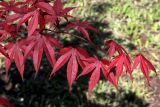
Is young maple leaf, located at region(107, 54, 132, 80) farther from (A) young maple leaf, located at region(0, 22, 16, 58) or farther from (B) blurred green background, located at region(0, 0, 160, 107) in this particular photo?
(B) blurred green background, located at region(0, 0, 160, 107)

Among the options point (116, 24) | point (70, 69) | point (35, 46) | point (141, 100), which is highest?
point (35, 46)

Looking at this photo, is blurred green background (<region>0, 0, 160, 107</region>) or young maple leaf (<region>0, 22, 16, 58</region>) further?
blurred green background (<region>0, 0, 160, 107</region>)

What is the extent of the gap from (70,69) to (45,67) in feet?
8.24

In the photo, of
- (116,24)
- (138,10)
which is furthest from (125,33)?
A: (138,10)

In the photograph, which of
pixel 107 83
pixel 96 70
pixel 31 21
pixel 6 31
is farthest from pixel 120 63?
pixel 107 83

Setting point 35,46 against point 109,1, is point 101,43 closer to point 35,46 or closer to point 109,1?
point 109,1

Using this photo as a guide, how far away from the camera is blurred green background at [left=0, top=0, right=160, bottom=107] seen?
3980 millimetres

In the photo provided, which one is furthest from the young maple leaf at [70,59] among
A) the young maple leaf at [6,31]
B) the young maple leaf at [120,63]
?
the young maple leaf at [6,31]

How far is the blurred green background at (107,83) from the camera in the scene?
3.98 metres

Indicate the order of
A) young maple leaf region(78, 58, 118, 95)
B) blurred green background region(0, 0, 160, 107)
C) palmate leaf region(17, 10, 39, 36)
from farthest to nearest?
1. blurred green background region(0, 0, 160, 107)
2. young maple leaf region(78, 58, 118, 95)
3. palmate leaf region(17, 10, 39, 36)

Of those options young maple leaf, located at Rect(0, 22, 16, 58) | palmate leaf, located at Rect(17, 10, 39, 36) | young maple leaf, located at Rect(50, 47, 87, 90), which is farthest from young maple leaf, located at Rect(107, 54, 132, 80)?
young maple leaf, located at Rect(0, 22, 16, 58)

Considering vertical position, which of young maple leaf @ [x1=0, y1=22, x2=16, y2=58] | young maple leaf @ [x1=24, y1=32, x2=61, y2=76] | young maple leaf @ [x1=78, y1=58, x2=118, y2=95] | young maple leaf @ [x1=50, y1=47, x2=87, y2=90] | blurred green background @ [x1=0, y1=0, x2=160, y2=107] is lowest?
blurred green background @ [x1=0, y1=0, x2=160, y2=107]

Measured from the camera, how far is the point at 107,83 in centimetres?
419

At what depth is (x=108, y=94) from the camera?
4059 mm
